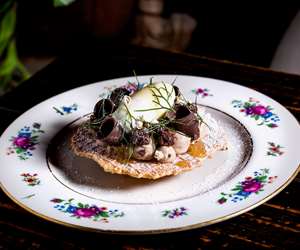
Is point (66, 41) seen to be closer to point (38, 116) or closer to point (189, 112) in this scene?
point (38, 116)

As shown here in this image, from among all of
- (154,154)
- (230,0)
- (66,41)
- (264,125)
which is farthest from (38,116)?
(66,41)

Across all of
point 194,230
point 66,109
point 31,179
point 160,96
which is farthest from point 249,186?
point 66,109

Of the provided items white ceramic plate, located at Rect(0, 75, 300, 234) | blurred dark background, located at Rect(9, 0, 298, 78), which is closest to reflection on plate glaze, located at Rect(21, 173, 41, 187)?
white ceramic plate, located at Rect(0, 75, 300, 234)

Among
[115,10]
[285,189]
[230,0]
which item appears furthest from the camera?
[115,10]

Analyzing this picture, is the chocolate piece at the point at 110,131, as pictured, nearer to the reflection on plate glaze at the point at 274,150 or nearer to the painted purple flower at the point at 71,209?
the painted purple flower at the point at 71,209

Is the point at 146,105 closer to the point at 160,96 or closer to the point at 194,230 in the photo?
the point at 160,96

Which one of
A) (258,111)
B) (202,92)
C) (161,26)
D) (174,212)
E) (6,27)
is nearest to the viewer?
(174,212)
